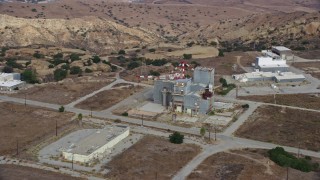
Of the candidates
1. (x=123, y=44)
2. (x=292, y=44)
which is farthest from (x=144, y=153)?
(x=123, y=44)

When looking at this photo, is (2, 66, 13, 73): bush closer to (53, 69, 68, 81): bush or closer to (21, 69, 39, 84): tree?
(21, 69, 39, 84): tree

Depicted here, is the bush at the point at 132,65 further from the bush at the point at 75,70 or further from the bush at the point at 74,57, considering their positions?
the bush at the point at 74,57

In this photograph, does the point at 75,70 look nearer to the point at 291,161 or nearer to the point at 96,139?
the point at 96,139

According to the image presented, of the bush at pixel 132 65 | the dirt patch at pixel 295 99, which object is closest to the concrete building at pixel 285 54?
the dirt patch at pixel 295 99

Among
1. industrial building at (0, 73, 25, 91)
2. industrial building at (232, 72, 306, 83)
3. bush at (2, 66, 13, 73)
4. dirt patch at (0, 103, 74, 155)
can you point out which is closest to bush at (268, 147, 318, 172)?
dirt patch at (0, 103, 74, 155)

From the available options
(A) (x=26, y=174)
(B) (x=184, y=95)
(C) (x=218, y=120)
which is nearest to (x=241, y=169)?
(C) (x=218, y=120)

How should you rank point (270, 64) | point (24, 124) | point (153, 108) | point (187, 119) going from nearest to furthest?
point (24, 124), point (187, 119), point (153, 108), point (270, 64)
